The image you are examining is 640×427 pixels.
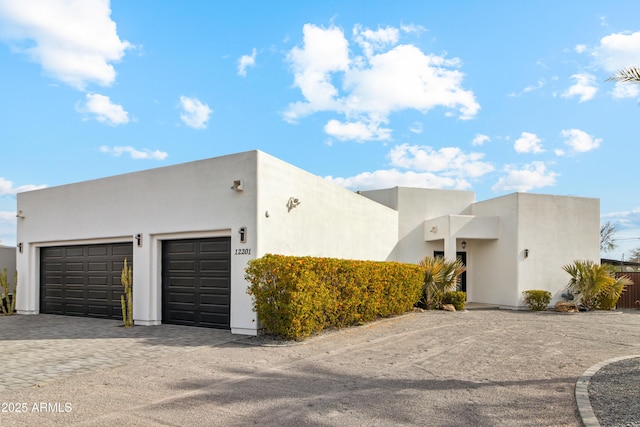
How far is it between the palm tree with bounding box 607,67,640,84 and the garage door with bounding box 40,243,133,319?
12.5 metres

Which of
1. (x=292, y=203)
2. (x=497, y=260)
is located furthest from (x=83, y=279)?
(x=497, y=260)

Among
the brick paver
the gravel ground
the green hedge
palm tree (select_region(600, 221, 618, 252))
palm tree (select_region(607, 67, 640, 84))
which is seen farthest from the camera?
palm tree (select_region(600, 221, 618, 252))

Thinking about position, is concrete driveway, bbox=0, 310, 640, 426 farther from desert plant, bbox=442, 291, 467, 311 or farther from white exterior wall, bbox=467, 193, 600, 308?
white exterior wall, bbox=467, 193, 600, 308

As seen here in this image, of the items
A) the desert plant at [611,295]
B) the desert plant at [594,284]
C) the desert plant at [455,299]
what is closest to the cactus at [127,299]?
the desert plant at [455,299]

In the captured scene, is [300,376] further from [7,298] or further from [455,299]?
[7,298]

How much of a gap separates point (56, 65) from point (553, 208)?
1794 centimetres

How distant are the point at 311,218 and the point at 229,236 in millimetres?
2890

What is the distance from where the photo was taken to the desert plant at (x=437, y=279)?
54.0 ft

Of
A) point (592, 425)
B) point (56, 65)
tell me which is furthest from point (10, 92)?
point (592, 425)

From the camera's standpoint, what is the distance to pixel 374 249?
59.1 feet

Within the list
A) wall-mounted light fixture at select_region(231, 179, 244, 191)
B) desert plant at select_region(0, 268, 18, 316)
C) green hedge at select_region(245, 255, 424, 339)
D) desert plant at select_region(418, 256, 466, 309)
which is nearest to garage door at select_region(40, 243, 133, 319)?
desert plant at select_region(0, 268, 18, 316)

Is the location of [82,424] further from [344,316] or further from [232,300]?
[344,316]

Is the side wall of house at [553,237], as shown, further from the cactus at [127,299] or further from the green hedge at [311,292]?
the cactus at [127,299]

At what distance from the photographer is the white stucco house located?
36.0 feet
